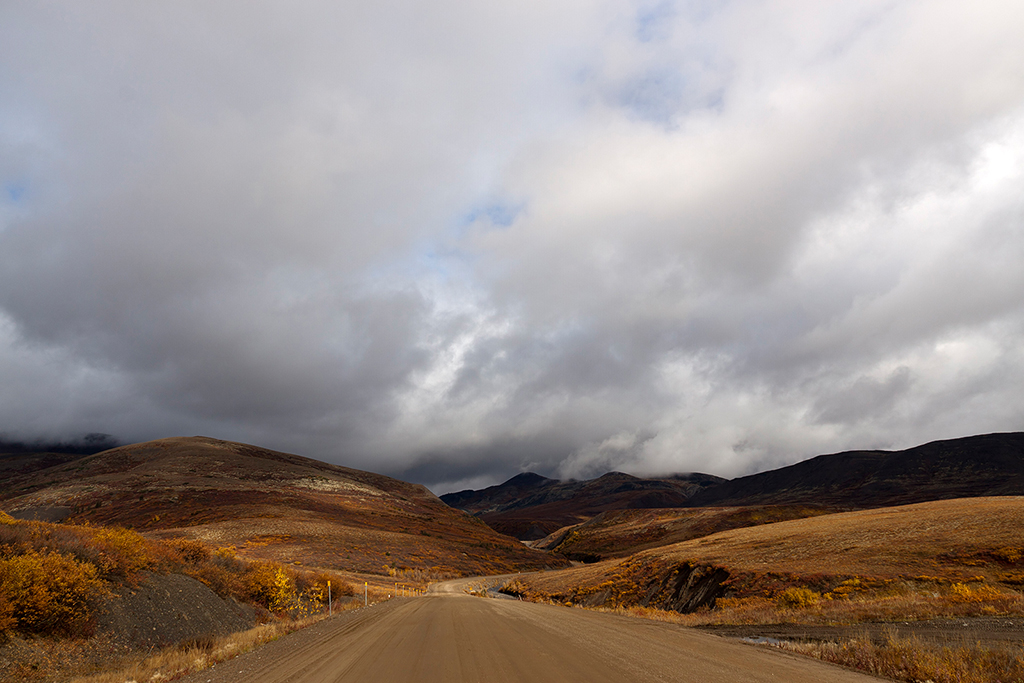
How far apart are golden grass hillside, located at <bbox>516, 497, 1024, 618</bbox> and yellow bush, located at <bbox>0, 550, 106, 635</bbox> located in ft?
81.2

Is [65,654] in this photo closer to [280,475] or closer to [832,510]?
[280,475]

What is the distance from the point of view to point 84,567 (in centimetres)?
1283

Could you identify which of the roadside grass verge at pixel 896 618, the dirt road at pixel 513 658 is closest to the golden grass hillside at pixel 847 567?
the roadside grass verge at pixel 896 618

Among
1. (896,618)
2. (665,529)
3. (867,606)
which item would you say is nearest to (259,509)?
(867,606)

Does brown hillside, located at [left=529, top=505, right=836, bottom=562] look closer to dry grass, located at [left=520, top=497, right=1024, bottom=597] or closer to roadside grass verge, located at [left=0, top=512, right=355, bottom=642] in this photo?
dry grass, located at [left=520, top=497, right=1024, bottom=597]

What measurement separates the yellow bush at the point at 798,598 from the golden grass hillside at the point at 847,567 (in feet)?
0.13

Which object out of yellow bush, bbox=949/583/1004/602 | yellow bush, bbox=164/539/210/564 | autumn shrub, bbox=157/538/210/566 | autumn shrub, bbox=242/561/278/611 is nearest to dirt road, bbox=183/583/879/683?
autumn shrub, bbox=242/561/278/611

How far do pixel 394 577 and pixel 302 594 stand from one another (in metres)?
38.8

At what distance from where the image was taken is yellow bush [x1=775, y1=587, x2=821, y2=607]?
22.6 metres

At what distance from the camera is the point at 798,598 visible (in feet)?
75.7

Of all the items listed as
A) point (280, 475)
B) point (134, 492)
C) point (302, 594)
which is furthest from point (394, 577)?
point (280, 475)

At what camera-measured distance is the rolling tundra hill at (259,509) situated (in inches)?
2768

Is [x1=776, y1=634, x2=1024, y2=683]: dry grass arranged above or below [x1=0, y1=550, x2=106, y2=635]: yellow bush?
below

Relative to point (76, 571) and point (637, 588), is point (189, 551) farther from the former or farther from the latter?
point (637, 588)
